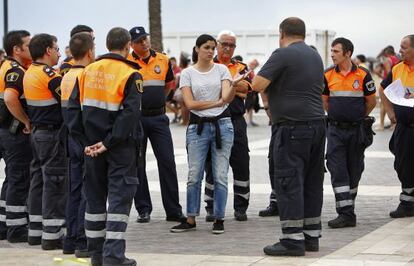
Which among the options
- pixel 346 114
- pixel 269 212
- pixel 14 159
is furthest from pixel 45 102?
pixel 346 114

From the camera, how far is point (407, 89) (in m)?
11.5

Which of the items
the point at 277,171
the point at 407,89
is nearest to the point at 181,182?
the point at 407,89

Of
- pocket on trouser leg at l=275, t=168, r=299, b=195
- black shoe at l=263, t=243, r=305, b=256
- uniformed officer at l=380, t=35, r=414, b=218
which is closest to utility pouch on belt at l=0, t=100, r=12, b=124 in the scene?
pocket on trouser leg at l=275, t=168, r=299, b=195

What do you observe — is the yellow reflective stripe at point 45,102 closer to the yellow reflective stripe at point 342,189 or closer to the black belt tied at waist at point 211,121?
the black belt tied at waist at point 211,121

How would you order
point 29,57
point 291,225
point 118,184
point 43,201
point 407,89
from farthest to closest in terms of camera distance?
point 407,89 → point 29,57 → point 43,201 → point 291,225 → point 118,184

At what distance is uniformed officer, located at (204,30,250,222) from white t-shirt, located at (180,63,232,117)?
78 cm

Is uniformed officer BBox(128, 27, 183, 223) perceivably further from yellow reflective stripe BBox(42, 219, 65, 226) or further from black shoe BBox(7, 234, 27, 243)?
yellow reflective stripe BBox(42, 219, 65, 226)

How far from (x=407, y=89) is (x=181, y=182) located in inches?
179

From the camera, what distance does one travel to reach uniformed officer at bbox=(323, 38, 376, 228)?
11.2 meters

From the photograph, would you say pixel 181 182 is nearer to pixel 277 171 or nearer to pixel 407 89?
pixel 407 89

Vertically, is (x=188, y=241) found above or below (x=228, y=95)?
below

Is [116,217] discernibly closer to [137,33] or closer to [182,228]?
[182,228]

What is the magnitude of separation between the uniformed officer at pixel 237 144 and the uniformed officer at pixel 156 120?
420 mm

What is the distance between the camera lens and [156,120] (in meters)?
11.5
